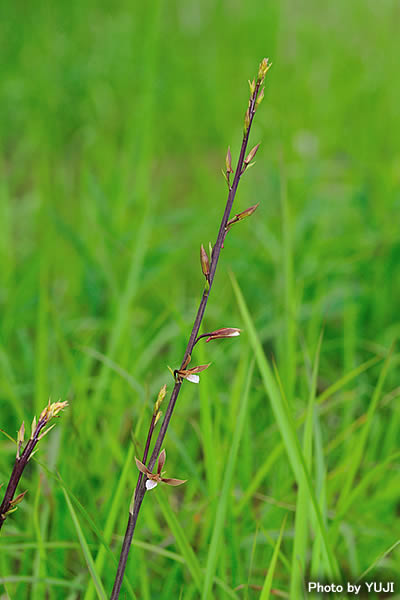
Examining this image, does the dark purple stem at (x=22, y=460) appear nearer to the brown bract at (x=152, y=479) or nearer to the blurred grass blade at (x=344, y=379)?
the brown bract at (x=152, y=479)

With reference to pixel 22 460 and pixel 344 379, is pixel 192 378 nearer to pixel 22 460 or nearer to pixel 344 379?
pixel 22 460

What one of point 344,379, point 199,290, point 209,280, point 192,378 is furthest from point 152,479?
point 199,290

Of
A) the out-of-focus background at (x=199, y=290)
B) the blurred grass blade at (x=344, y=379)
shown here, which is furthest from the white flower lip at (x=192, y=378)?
the blurred grass blade at (x=344, y=379)

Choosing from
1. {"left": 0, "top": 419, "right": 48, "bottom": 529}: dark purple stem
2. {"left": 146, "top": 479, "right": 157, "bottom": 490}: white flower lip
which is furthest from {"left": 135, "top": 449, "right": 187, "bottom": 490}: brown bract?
{"left": 0, "top": 419, "right": 48, "bottom": 529}: dark purple stem

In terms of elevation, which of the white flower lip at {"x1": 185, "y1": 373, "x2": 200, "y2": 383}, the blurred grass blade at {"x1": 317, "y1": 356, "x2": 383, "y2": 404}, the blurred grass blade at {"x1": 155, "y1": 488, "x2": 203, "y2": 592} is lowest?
the blurred grass blade at {"x1": 155, "y1": 488, "x2": 203, "y2": 592}

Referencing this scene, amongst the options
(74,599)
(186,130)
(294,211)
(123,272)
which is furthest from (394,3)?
(74,599)

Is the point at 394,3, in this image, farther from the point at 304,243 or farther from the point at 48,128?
the point at 304,243

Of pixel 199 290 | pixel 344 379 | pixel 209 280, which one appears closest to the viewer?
pixel 209 280

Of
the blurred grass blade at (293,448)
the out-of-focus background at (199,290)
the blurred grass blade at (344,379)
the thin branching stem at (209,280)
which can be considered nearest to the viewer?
the thin branching stem at (209,280)

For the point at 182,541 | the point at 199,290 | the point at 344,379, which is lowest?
the point at 182,541

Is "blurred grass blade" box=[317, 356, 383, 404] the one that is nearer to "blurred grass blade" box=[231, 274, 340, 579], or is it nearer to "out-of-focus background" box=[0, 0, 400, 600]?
"out-of-focus background" box=[0, 0, 400, 600]
